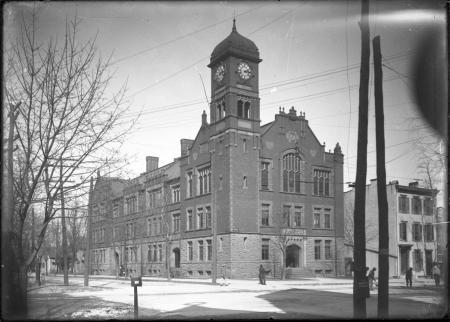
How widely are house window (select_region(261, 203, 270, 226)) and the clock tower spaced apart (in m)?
2.81

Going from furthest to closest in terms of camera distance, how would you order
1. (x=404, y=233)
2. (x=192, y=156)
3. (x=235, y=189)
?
1. (x=235, y=189)
2. (x=192, y=156)
3. (x=404, y=233)

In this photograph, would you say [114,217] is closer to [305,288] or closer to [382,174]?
[305,288]

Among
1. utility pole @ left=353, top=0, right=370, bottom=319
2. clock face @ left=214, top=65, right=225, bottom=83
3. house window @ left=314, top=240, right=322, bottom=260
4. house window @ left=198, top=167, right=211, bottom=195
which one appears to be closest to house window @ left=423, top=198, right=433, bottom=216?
utility pole @ left=353, top=0, right=370, bottom=319

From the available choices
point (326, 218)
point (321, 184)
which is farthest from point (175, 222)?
point (321, 184)

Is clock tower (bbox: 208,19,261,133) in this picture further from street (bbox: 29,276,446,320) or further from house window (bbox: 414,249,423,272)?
house window (bbox: 414,249,423,272)

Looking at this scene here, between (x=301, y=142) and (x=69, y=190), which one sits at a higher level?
(x=301, y=142)

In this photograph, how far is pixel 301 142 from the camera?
1208 centimetres

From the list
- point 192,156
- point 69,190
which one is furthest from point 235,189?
point 69,190

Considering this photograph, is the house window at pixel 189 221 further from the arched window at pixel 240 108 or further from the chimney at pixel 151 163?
the arched window at pixel 240 108

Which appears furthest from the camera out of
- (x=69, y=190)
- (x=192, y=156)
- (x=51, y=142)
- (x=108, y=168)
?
(x=192, y=156)

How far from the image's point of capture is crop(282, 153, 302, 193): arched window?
1292 centimetres

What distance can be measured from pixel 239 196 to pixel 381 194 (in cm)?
628

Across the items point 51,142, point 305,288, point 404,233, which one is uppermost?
point 51,142

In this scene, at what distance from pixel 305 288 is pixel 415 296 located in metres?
5.08
